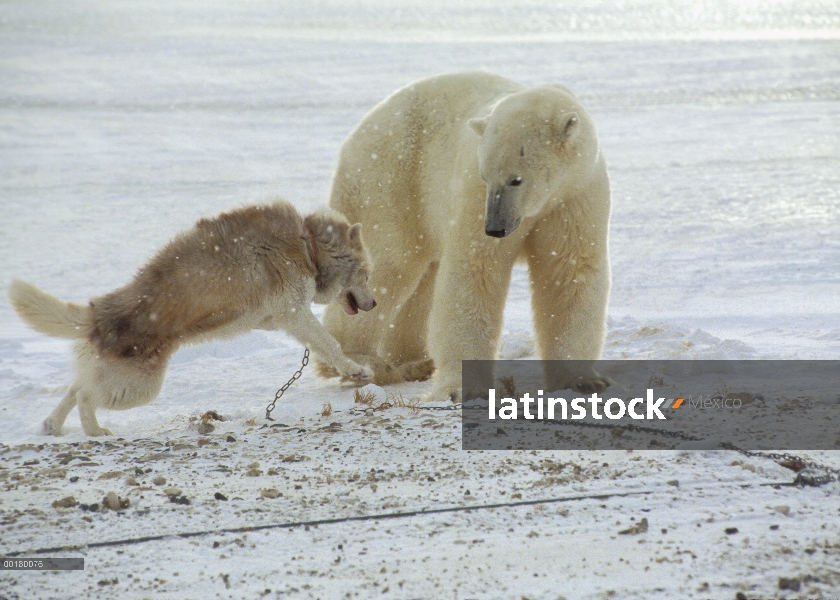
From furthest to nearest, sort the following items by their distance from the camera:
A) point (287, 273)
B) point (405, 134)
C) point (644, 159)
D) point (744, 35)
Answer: point (744, 35), point (644, 159), point (405, 134), point (287, 273)

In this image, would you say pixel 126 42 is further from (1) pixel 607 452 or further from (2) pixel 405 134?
(1) pixel 607 452

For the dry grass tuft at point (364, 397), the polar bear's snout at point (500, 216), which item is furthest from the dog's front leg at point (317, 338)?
the polar bear's snout at point (500, 216)

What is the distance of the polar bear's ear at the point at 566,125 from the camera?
193 inches

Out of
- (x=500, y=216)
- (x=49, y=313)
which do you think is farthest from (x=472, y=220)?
(x=49, y=313)

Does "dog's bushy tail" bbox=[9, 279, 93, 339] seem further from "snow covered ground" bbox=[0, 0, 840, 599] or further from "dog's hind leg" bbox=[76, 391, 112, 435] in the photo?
"snow covered ground" bbox=[0, 0, 840, 599]

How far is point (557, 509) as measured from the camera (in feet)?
11.9

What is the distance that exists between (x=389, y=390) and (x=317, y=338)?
0.89m

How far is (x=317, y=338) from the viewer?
215 inches

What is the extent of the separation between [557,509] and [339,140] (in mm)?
12663

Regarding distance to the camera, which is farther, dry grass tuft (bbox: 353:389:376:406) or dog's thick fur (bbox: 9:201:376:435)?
dry grass tuft (bbox: 353:389:376:406)

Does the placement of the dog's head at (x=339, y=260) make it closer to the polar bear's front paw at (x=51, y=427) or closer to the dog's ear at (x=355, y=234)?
the dog's ear at (x=355, y=234)

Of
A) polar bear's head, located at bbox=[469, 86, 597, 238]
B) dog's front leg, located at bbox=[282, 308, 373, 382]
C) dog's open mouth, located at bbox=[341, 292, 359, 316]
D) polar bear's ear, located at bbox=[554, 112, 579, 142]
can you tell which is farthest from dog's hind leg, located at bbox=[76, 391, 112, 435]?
polar bear's ear, located at bbox=[554, 112, 579, 142]

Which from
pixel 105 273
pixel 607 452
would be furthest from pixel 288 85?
pixel 607 452

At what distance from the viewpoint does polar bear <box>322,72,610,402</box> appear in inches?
195
